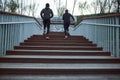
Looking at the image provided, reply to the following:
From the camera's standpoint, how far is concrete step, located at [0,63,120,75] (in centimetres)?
604

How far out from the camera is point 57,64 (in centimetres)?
666

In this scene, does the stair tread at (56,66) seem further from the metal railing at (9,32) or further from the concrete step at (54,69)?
the metal railing at (9,32)

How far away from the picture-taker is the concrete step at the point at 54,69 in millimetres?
6035

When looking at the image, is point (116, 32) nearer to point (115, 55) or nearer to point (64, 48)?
point (115, 55)

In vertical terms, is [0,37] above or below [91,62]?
above

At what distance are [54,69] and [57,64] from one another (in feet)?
1.82

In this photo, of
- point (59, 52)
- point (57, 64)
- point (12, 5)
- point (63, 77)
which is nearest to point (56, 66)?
point (57, 64)

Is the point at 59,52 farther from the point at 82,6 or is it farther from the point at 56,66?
the point at 82,6

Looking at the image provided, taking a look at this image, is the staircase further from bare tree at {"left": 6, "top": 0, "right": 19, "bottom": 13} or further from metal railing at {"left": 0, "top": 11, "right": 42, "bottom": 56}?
bare tree at {"left": 6, "top": 0, "right": 19, "bottom": 13}

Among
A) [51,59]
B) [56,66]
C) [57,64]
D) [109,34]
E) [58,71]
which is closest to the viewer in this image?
[58,71]

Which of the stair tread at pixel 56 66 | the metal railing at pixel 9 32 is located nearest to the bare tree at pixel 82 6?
the metal railing at pixel 9 32

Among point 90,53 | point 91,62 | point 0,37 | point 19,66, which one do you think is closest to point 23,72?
point 19,66

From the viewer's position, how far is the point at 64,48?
8516 millimetres

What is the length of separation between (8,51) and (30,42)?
1.98 m
